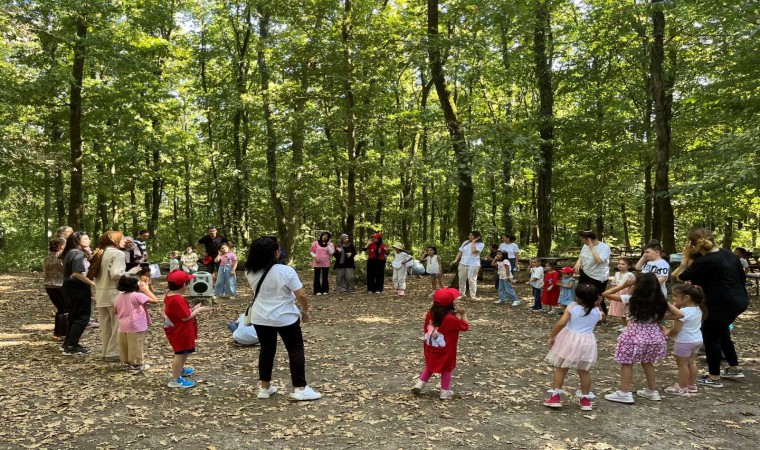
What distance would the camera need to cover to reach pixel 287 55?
14.7 metres

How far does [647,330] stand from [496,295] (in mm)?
8175

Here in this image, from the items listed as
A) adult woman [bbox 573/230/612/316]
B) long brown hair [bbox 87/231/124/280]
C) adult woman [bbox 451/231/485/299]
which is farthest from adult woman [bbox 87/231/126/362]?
adult woman [bbox 451/231/485/299]

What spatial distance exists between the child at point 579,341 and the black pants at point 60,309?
22.4 ft

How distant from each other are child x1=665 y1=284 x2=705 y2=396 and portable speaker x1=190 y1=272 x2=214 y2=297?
29.2 feet

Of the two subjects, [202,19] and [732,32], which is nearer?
[732,32]

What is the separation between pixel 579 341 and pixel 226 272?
31.4 feet

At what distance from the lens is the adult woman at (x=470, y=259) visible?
37.4 ft

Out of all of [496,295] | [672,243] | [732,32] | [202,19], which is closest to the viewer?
[732,32]

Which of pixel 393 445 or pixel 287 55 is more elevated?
pixel 287 55

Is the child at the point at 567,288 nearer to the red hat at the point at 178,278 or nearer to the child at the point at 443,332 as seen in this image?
the child at the point at 443,332

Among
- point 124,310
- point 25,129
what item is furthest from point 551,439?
point 25,129

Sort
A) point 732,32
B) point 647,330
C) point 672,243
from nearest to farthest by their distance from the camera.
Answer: point 647,330, point 732,32, point 672,243

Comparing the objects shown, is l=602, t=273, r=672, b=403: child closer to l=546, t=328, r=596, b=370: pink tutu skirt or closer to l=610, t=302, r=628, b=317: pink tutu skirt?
l=546, t=328, r=596, b=370: pink tutu skirt

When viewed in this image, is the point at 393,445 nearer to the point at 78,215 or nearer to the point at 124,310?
the point at 124,310
